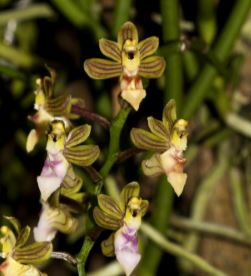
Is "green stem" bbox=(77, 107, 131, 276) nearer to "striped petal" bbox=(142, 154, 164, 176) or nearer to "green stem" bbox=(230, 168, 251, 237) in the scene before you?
"striped petal" bbox=(142, 154, 164, 176)

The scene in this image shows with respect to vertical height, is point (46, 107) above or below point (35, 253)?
above

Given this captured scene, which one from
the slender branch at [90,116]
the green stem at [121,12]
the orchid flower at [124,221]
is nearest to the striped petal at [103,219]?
the orchid flower at [124,221]

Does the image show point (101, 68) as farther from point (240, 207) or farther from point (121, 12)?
point (240, 207)

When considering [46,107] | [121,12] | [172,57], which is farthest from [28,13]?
[46,107]

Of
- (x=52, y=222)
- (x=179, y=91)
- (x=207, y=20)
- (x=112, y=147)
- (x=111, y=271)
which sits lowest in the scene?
(x=111, y=271)

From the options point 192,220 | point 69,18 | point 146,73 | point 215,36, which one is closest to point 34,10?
point 69,18

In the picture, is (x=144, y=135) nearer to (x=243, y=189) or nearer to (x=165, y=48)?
(x=165, y=48)
